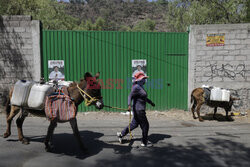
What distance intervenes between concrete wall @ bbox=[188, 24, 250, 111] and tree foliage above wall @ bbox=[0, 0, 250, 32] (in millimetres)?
4295

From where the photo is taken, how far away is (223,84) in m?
8.73

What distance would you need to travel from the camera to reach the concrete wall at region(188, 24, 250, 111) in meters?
8.62

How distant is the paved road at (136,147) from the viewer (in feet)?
13.6

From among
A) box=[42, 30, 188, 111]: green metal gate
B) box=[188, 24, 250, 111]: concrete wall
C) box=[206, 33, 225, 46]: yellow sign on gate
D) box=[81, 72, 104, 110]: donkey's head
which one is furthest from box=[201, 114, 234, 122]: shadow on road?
box=[81, 72, 104, 110]: donkey's head

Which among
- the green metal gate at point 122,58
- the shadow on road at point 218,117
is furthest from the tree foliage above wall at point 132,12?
the shadow on road at point 218,117

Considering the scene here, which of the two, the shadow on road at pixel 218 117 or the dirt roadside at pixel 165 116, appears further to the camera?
the dirt roadside at pixel 165 116

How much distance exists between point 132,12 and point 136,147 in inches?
2421

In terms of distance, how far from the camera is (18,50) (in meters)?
8.12

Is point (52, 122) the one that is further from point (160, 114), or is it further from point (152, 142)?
point (160, 114)

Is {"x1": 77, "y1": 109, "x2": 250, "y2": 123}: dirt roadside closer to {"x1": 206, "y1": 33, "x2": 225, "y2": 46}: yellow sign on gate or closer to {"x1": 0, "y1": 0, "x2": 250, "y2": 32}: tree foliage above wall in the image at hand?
{"x1": 206, "y1": 33, "x2": 225, "y2": 46}: yellow sign on gate

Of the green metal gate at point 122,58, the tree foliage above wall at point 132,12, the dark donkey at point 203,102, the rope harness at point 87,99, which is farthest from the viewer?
the tree foliage above wall at point 132,12

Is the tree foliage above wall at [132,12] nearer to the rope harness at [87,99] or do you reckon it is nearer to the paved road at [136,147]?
the paved road at [136,147]

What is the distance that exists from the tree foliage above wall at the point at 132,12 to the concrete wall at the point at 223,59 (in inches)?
169

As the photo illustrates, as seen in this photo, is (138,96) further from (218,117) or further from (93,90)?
(218,117)
